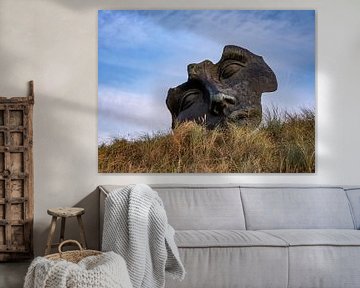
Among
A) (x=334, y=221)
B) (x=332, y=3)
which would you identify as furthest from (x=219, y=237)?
(x=332, y=3)

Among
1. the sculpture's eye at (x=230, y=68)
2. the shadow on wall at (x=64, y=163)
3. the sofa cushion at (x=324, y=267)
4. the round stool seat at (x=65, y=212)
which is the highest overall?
the sculpture's eye at (x=230, y=68)

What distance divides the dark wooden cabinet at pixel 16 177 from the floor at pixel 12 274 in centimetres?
6

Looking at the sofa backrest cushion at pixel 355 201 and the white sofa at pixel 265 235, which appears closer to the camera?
the white sofa at pixel 265 235

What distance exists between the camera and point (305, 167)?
12.6ft

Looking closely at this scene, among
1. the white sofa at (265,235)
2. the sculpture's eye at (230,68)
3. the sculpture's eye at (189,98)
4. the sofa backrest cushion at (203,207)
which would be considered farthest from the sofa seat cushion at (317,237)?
the sculpture's eye at (230,68)

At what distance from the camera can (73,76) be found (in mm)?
3758

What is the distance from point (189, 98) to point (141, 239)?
151 cm

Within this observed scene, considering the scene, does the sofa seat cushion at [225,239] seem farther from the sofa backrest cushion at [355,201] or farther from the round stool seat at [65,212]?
the sofa backrest cushion at [355,201]

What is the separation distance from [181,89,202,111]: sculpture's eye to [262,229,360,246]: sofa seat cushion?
124 cm

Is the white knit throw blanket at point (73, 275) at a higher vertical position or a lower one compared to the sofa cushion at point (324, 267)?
higher

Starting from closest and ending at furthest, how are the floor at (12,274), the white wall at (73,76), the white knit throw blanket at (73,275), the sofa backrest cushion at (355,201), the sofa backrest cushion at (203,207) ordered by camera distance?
the white knit throw blanket at (73,275), the floor at (12,274), the sofa backrest cushion at (203,207), the sofa backrest cushion at (355,201), the white wall at (73,76)

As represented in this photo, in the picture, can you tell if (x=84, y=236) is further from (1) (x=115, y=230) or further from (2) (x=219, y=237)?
(2) (x=219, y=237)

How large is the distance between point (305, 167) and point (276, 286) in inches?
49.7

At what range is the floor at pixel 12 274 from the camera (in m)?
3.23
